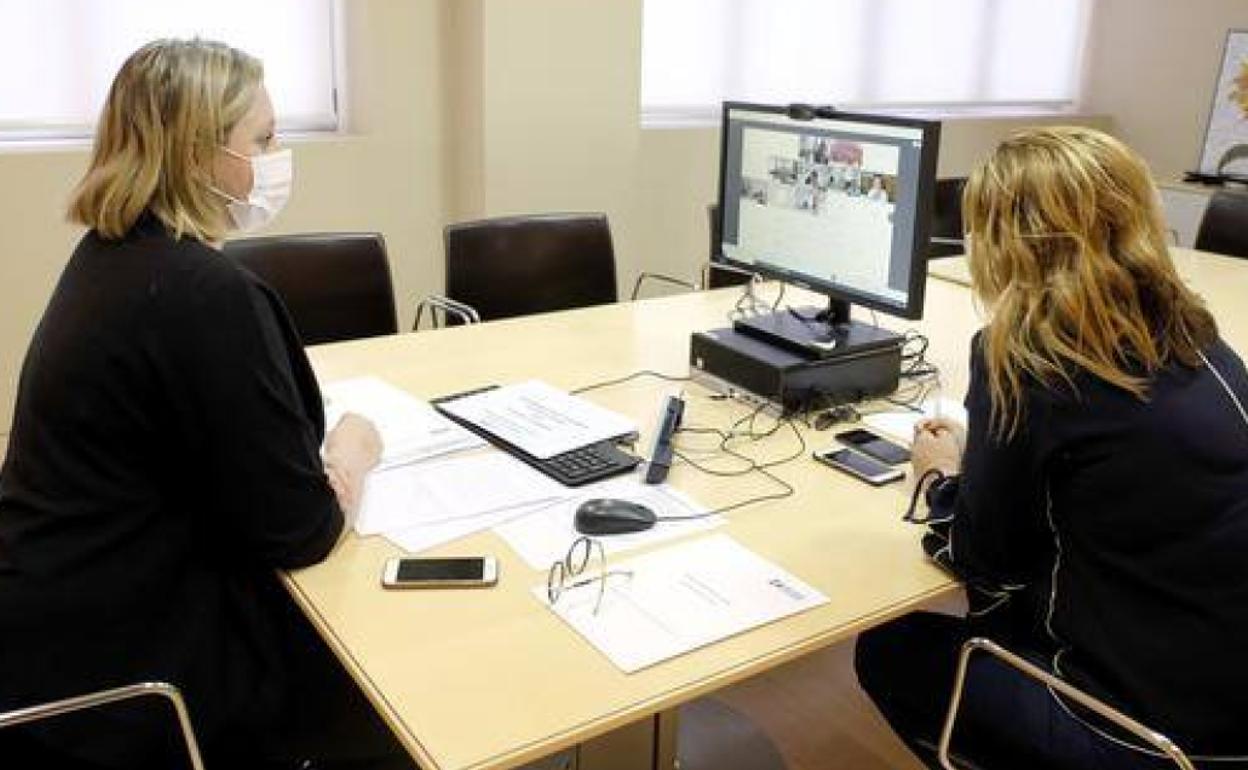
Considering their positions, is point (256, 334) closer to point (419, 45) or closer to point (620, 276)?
point (419, 45)

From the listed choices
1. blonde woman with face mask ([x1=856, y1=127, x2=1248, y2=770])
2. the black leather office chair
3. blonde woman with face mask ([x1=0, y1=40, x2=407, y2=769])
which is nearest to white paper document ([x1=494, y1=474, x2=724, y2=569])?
blonde woman with face mask ([x1=0, y1=40, x2=407, y2=769])

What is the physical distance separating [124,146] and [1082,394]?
1225 millimetres

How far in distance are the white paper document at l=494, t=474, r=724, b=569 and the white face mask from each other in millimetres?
593

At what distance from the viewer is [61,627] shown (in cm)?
137

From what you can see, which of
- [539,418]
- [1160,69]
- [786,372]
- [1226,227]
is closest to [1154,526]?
[786,372]

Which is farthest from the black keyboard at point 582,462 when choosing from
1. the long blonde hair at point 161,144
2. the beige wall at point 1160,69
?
the beige wall at point 1160,69

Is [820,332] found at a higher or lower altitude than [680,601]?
higher

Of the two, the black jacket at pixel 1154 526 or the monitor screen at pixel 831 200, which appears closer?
the black jacket at pixel 1154 526

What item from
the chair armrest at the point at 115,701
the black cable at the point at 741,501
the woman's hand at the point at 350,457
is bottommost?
the chair armrest at the point at 115,701

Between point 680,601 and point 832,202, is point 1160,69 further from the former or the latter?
point 680,601

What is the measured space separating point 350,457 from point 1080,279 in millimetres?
993

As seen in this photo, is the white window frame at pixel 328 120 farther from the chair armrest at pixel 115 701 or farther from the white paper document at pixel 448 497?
the chair armrest at pixel 115 701

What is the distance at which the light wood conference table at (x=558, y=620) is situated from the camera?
3.82 feet

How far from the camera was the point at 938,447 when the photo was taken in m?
1.71
